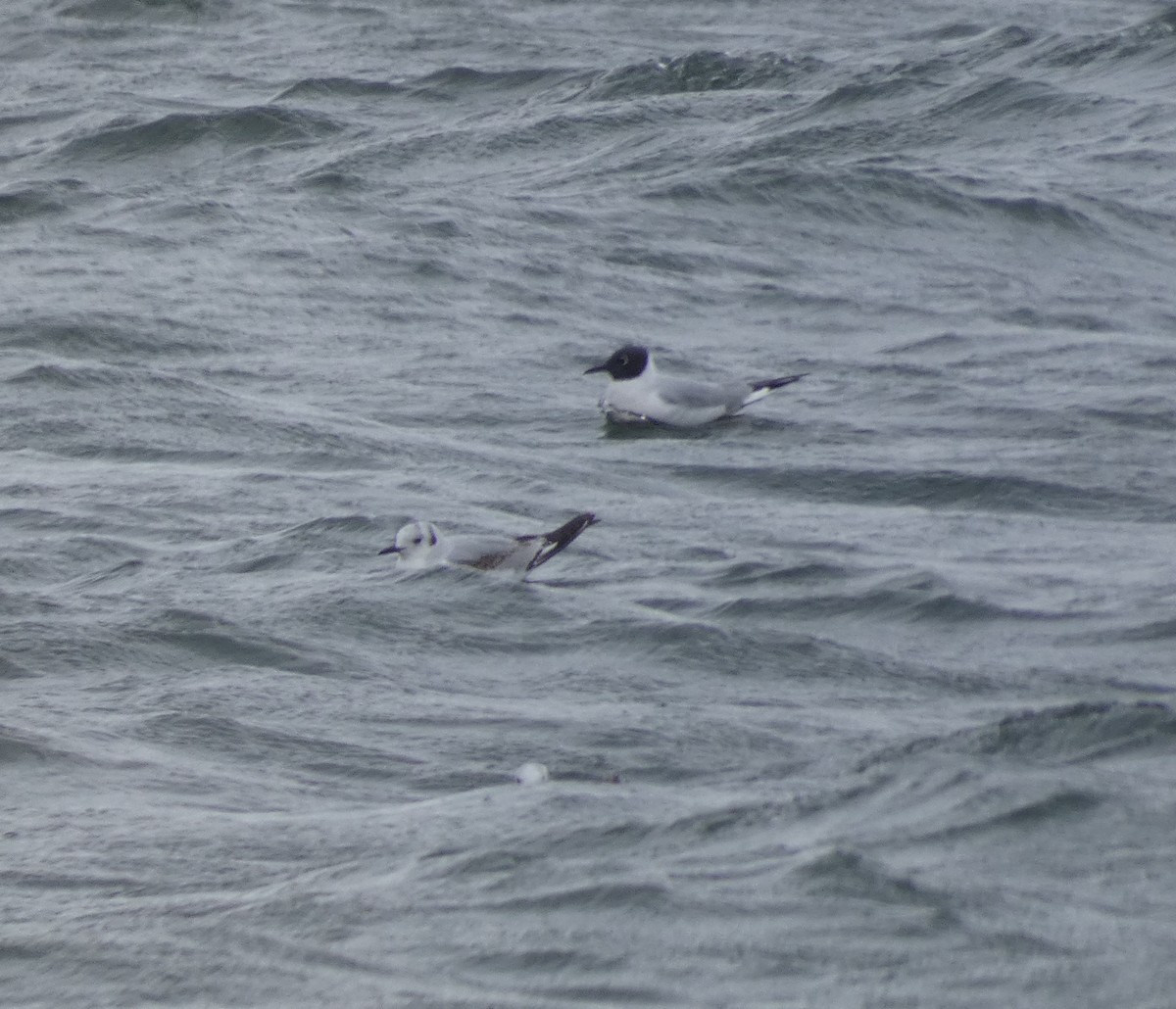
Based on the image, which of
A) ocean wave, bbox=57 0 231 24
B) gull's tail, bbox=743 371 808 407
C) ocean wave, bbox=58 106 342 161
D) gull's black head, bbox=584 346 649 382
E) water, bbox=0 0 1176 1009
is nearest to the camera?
water, bbox=0 0 1176 1009

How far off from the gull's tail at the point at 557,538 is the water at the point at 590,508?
14 cm

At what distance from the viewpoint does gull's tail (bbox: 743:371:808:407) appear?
11.4 metres

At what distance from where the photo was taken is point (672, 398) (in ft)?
36.9

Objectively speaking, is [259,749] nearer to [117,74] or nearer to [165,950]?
[165,950]

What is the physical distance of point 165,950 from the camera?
16.5ft

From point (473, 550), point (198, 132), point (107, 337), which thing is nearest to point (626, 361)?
point (107, 337)

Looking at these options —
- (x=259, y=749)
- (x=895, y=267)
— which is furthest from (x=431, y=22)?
(x=259, y=749)

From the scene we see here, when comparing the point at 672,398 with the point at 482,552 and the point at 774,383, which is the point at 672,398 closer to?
the point at 774,383

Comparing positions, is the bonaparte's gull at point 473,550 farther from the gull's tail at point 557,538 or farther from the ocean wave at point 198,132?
the ocean wave at point 198,132

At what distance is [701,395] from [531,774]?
5199mm

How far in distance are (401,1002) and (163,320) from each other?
8.92 m

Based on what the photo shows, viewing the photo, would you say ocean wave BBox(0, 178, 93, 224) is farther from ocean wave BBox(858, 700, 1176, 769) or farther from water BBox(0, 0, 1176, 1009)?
ocean wave BBox(858, 700, 1176, 769)

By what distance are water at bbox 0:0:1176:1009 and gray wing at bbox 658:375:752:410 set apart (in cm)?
18

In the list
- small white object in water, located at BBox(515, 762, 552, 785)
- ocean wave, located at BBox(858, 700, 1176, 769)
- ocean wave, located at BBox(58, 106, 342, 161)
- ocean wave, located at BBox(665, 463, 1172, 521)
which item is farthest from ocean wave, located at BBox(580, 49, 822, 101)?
small white object in water, located at BBox(515, 762, 552, 785)
